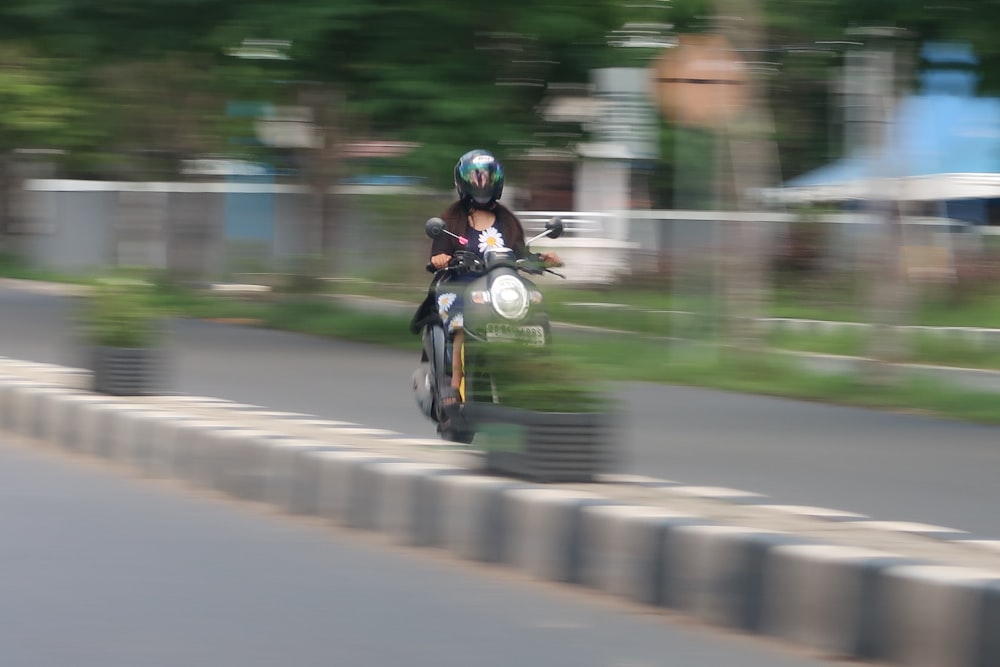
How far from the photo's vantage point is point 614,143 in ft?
57.6

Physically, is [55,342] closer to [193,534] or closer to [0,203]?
[193,534]

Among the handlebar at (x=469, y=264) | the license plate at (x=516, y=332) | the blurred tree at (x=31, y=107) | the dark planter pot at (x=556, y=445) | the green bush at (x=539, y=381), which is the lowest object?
the dark planter pot at (x=556, y=445)

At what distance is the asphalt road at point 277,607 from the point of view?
555 centimetres

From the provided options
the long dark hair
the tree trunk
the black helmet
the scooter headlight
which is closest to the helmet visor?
the black helmet

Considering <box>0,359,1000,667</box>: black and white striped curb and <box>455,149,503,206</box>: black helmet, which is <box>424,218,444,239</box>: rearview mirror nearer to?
<box>455,149,503,206</box>: black helmet

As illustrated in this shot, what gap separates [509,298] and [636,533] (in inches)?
111

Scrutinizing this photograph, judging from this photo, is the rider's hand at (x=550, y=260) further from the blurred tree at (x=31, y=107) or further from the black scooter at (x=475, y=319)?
the blurred tree at (x=31, y=107)

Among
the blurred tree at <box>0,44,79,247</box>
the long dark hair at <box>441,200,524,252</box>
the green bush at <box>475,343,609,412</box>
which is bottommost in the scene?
the green bush at <box>475,343,609,412</box>

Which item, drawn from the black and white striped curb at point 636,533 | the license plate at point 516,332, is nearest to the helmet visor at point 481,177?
the license plate at point 516,332

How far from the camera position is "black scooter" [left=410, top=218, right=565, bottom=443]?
9047mm

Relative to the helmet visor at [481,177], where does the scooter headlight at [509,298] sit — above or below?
below

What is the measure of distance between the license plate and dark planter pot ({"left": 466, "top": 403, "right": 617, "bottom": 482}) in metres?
1.35

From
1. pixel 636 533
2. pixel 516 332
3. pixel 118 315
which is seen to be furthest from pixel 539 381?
pixel 118 315

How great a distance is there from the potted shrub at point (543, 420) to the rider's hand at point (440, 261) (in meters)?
1.84
